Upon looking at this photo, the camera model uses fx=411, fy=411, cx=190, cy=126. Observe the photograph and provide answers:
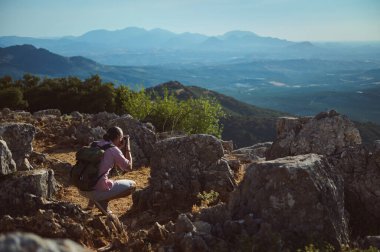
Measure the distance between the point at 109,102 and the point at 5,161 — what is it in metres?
49.0

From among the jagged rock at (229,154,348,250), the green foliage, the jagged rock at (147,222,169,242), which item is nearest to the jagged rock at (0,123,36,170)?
the jagged rock at (147,222,169,242)

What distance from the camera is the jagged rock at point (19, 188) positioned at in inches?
388

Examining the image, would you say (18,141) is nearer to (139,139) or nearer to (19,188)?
(19,188)

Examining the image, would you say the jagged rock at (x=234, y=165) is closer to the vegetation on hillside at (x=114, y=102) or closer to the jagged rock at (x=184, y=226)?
the jagged rock at (x=184, y=226)

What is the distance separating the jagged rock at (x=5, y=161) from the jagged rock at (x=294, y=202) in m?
5.76

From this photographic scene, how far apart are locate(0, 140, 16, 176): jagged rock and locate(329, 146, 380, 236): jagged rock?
336 inches

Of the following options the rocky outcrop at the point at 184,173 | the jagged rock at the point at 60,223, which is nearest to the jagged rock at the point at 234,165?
the rocky outcrop at the point at 184,173

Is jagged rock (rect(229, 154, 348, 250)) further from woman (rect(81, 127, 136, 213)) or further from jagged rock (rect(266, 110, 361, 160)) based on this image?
jagged rock (rect(266, 110, 361, 160))

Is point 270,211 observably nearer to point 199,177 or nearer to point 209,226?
point 209,226

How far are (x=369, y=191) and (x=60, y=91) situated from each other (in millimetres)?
60526

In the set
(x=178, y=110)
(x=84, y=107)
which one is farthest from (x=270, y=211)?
(x=84, y=107)

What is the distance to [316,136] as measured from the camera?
14.2 m

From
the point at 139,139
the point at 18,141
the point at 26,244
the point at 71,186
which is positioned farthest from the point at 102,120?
the point at 26,244

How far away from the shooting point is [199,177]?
1359cm
